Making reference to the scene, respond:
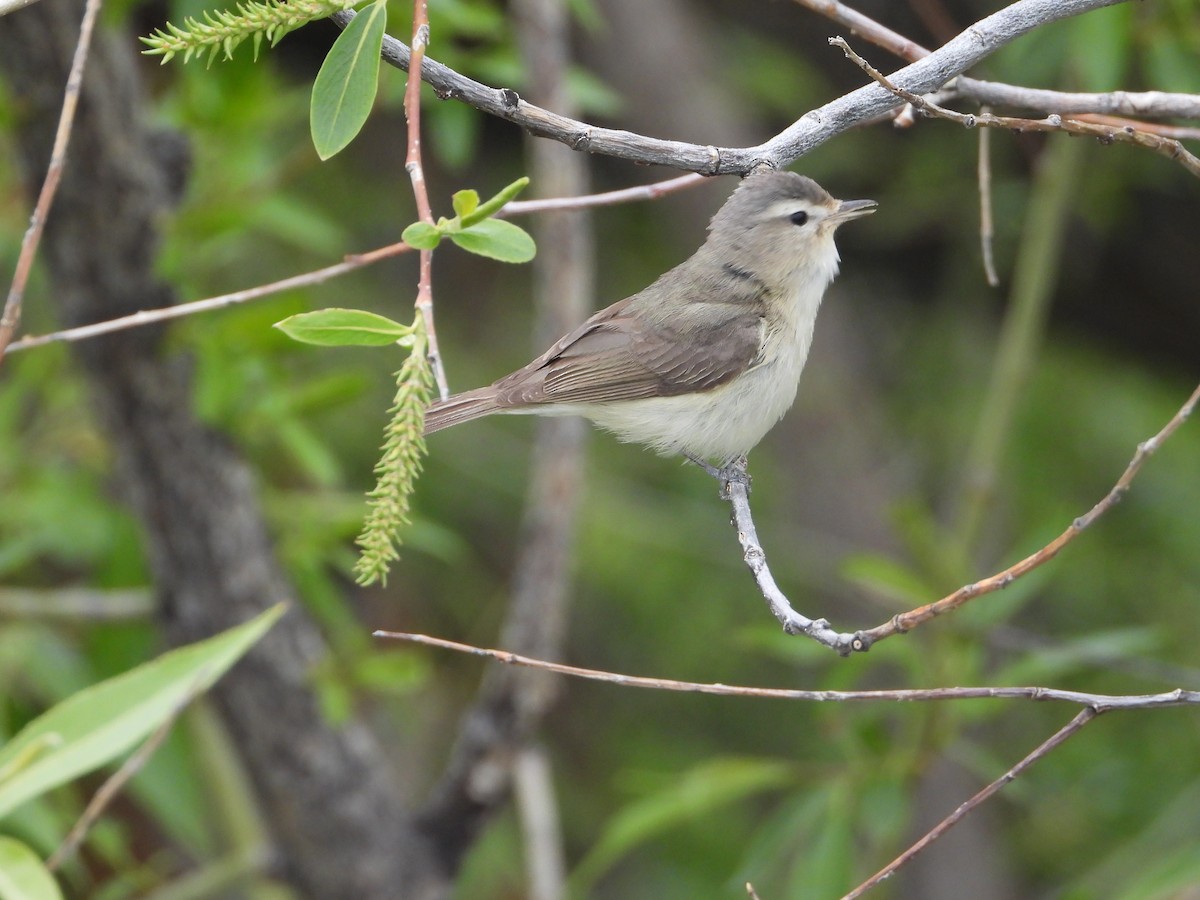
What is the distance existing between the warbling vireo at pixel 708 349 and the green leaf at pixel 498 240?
147cm

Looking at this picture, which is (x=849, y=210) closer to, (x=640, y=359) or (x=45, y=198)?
(x=640, y=359)

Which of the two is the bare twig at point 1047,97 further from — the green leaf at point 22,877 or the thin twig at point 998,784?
the green leaf at point 22,877

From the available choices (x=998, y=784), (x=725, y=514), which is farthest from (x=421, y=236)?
(x=725, y=514)

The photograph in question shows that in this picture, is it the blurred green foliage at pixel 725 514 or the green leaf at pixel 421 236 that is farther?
the blurred green foliage at pixel 725 514

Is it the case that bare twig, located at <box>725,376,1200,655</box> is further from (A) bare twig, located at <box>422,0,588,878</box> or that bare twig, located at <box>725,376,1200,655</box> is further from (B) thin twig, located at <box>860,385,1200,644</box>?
(A) bare twig, located at <box>422,0,588,878</box>

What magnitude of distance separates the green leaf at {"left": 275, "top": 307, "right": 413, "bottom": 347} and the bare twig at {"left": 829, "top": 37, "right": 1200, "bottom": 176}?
0.79 metres

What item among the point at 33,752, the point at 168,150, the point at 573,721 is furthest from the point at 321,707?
the point at 573,721

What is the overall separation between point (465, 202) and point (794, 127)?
676mm

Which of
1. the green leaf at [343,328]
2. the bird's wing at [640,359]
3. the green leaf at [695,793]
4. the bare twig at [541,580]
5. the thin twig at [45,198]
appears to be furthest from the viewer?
the bare twig at [541,580]

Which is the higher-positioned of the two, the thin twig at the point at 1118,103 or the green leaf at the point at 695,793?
the thin twig at the point at 1118,103

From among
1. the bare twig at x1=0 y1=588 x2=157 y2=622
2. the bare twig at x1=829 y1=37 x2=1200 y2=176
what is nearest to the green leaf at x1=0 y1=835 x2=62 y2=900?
the bare twig at x1=0 y1=588 x2=157 y2=622

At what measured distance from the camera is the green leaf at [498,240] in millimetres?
1846

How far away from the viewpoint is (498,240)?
1.86 metres

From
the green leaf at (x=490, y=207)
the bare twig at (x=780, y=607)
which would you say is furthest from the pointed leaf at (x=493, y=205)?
the bare twig at (x=780, y=607)
